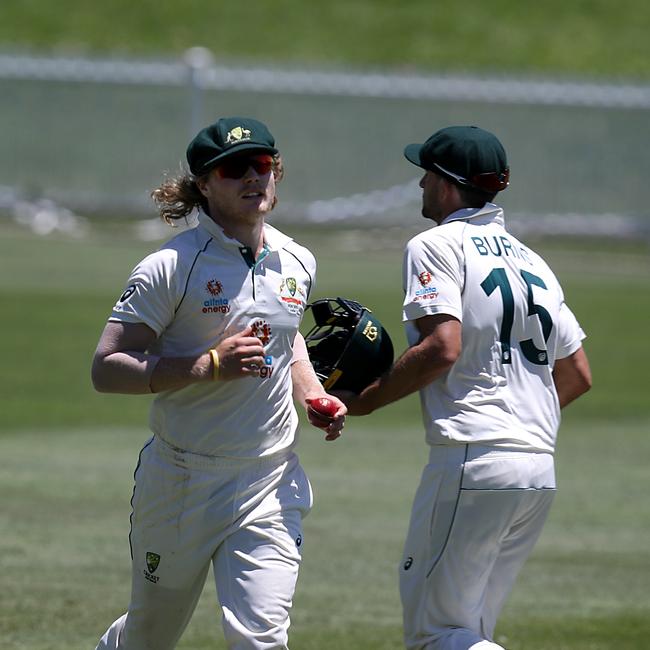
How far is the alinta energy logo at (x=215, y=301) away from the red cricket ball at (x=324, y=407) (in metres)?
0.52

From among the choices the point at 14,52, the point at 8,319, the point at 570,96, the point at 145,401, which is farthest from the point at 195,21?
the point at 145,401

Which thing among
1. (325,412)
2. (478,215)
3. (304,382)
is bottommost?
(325,412)

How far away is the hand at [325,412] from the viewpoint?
5.48 meters

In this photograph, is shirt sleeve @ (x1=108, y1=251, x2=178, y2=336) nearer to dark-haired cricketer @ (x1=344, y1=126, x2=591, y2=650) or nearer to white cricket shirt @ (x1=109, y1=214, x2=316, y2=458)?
white cricket shirt @ (x1=109, y1=214, x2=316, y2=458)

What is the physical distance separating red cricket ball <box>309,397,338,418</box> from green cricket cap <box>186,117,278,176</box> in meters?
0.99

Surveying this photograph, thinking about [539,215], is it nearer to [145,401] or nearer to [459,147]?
[145,401]

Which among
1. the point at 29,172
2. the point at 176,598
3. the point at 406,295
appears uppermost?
the point at 29,172

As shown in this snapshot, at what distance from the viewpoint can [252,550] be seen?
17.1 feet

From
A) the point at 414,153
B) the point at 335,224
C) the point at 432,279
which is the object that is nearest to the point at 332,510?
the point at 414,153

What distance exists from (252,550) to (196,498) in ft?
0.96

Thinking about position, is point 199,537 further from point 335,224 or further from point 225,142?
point 335,224

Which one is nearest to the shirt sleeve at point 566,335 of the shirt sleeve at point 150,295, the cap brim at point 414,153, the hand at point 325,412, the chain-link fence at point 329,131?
the cap brim at point 414,153

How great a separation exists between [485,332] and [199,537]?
1.39 meters

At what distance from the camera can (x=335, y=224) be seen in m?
29.4
